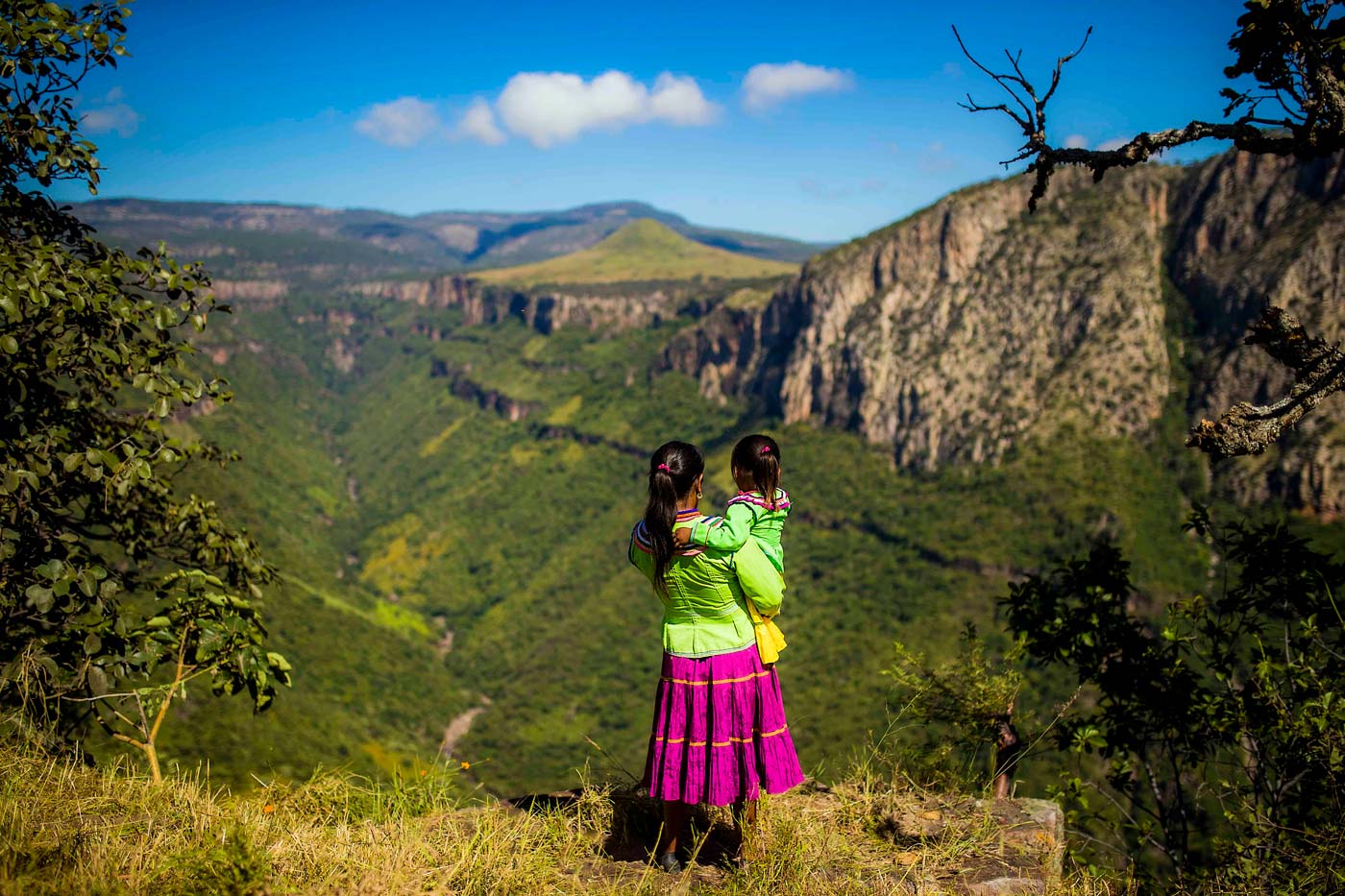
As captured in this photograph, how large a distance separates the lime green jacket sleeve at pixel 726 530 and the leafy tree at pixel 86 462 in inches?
130

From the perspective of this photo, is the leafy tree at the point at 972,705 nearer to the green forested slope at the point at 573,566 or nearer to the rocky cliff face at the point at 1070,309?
the green forested slope at the point at 573,566

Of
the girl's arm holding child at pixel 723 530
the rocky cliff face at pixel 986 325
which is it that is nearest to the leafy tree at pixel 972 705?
the girl's arm holding child at pixel 723 530

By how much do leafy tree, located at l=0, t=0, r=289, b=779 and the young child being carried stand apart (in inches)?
132

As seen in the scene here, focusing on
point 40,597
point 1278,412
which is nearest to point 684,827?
point 40,597

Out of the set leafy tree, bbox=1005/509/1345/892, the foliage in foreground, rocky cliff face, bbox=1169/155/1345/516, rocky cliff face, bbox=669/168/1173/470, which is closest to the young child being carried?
the foliage in foreground

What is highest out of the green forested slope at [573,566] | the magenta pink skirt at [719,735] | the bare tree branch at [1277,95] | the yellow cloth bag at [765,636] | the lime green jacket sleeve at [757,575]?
the bare tree branch at [1277,95]

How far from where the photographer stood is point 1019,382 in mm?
93812

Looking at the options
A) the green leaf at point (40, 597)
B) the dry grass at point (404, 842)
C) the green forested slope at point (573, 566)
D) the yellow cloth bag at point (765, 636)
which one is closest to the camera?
the dry grass at point (404, 842)

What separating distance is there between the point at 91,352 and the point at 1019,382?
100 meters

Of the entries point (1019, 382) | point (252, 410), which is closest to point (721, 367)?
point (1019, 382)

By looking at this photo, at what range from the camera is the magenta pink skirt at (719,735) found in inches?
199

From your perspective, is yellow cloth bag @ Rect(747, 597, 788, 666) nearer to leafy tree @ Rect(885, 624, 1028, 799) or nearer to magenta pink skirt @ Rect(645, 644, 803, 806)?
magenta pink skirt @ Rect(645, 644, 803, 806)

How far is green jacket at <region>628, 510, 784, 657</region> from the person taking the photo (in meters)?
4.89

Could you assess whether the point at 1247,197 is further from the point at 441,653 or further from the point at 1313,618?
the point at 441,653
